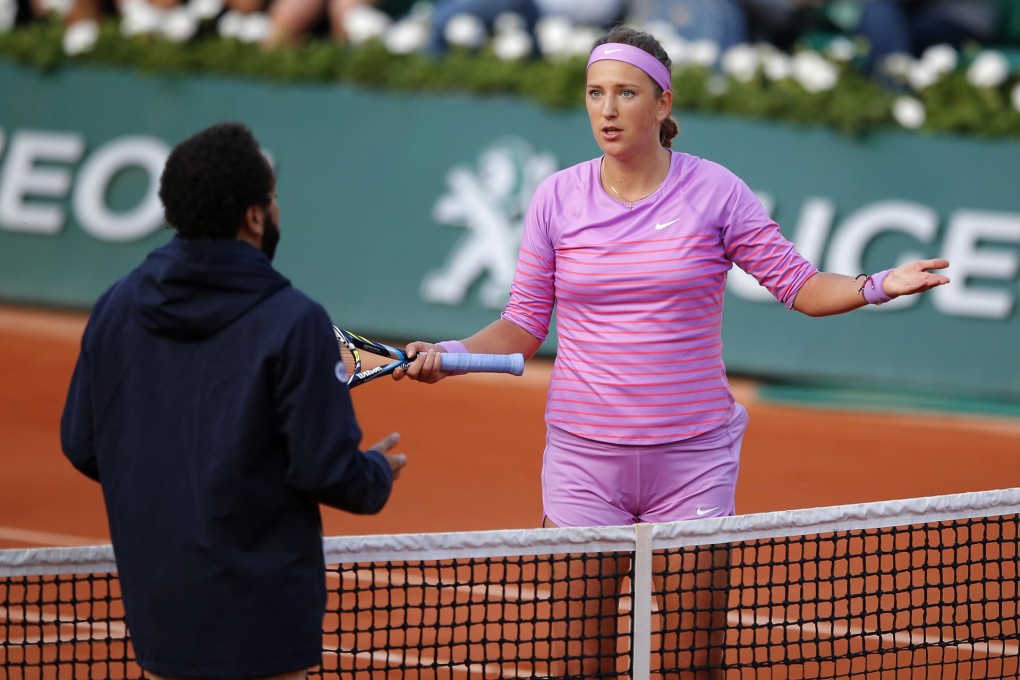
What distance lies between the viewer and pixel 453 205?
32.2 ft

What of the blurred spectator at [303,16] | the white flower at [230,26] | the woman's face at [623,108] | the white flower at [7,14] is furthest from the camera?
the white flower at [7,14]

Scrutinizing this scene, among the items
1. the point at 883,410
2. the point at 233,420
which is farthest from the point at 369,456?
the point at 883,410

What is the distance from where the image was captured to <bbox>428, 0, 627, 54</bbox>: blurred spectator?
10562 millimetres

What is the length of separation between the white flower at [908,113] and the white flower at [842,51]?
2.68 ft

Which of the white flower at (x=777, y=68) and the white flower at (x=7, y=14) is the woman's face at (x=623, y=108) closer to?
the white flower at (x=777, y=68)

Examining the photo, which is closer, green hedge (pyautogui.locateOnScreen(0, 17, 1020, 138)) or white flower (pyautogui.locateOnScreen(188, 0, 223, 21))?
green hedge (pyautogui.locateOnScreen(0, 17, 1020, 138))

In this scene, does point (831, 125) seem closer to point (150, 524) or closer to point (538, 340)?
point (538, 340)

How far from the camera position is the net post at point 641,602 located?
345 centimetres

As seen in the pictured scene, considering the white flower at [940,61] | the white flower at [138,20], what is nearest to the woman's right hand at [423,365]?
the white flower at [940,61]

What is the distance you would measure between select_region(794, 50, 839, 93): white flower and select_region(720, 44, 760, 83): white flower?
0.29 m

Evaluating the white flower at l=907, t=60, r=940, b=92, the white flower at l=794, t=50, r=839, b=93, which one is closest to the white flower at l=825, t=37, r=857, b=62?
the white flower at l=794, t=50, r=839, b=93

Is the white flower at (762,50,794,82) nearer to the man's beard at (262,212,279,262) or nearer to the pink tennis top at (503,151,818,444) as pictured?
the pink tennis top at (503,151,818,444)

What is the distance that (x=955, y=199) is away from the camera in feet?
29.2

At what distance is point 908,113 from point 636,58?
6.09 m
